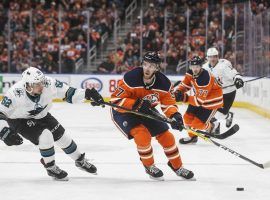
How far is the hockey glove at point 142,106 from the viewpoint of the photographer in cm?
528

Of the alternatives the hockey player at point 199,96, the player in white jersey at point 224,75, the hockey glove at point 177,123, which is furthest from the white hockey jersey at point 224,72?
the hockey glove at point 177,123

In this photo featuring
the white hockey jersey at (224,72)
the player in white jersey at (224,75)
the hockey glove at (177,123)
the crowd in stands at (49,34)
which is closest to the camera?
the hockey glove at (177,123)

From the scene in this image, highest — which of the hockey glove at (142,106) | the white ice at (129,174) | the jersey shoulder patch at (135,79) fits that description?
the jersey shoulder patch at (135,79)

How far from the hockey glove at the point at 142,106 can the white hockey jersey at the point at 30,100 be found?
1.37 feet

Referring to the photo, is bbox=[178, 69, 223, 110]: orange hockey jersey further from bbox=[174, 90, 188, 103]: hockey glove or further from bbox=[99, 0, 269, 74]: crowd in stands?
bbox=[99, 0, 269, 74]: crowd in stands

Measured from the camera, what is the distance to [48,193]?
480 cm

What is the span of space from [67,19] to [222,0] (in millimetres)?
3854

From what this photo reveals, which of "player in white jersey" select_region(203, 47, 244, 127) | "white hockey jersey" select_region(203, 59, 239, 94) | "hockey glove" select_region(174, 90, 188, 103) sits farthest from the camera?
"white hockey jersey" select_region(203, 59, 239, 94)

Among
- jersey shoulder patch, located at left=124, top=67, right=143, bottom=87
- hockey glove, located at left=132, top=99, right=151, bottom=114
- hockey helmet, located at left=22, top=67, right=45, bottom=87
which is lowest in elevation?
hockey glove, located at left=132, top=99, right=151, bottom=114

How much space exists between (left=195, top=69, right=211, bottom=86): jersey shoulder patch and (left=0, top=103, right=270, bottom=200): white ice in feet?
2.30

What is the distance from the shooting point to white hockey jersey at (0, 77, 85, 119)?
502 cm

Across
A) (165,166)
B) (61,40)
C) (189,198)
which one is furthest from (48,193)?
(61,40)

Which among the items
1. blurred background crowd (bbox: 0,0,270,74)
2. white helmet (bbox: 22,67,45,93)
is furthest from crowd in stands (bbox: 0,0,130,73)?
white helmet (bbox: 22,67,45,93)

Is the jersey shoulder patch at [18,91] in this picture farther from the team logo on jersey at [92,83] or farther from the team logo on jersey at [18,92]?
the team logo on jersey at [92,83]
